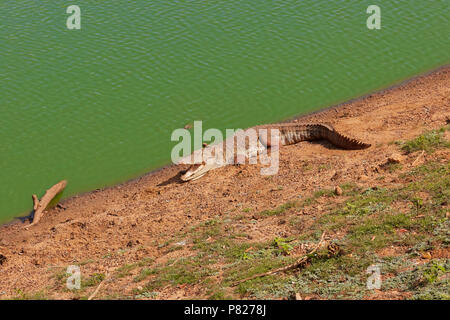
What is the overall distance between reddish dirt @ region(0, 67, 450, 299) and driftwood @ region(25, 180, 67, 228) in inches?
7.8

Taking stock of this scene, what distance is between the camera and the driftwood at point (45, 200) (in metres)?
14.4

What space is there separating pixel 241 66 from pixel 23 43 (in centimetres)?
934

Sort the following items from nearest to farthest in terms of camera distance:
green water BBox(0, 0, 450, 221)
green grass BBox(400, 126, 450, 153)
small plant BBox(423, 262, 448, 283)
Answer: small plant BBox(423, 262, 448, 283), green grass BBox(400, 126, 450, 153), green water BBox(0, 0, 450, 221)

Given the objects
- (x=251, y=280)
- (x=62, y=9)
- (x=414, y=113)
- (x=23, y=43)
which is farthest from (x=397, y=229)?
(x=62, y=9)

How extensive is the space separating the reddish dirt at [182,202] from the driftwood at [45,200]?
0.20m

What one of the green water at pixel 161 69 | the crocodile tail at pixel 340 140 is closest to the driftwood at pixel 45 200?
the green water at pixel 161 69

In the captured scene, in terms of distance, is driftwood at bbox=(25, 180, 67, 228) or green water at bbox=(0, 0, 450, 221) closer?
driftwood at bbox=(25, 180, 67, 228)

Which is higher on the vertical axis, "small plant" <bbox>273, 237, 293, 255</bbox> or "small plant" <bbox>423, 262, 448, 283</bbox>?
"small plant" <bbox>273, 237, 293, 255</bbox>

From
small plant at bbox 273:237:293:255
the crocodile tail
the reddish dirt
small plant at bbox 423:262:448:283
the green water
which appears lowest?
small plant at bbox 423:262:448:283

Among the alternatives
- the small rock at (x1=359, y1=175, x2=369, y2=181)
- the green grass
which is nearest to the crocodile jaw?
the small rock at (x1=359, y1=175, x2=369, y2=181)

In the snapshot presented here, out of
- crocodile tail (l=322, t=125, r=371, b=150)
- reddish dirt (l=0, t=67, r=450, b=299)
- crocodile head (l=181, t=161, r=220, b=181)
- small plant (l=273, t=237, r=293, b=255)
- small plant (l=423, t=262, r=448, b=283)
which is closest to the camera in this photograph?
small plant (l=423, t=262, r=448, b=283)

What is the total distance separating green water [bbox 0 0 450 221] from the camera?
54.7ft

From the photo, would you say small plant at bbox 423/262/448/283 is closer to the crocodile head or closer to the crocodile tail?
the crocodile tail

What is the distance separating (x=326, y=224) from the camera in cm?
1002
